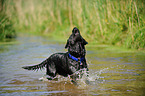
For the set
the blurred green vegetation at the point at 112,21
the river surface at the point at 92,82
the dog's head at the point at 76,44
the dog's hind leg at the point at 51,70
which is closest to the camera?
Answer: the river surface at the point at 92,82

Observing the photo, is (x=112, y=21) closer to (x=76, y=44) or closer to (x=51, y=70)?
(x=51, y=70)

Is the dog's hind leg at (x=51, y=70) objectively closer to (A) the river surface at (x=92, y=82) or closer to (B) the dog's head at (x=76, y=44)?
(A) the river surface at (x=92, y=82)

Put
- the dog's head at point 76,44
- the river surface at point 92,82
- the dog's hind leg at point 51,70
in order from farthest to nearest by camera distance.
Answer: the dog's hind leg at point 51,70 < the dog's head at point 76,44 < the river surface at point 92,82

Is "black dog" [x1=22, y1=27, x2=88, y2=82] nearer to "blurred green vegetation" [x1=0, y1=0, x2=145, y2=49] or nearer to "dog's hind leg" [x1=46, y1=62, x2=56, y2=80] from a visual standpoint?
"dog's hind leg" [x1=46, y1=62, x2=56, y2=80]

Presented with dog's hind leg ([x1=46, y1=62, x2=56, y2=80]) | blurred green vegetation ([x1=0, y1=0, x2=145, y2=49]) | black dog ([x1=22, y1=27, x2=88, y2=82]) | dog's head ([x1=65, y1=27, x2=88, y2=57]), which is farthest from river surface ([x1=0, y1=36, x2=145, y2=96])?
blurred green vegetation ([x1=0, y1=0, x2=145, y2=49])

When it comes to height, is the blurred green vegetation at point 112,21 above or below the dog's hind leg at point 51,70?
above

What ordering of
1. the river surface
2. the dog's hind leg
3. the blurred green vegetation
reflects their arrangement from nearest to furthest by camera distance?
the river surface
the dog's hind leg
the blurred green vegetation

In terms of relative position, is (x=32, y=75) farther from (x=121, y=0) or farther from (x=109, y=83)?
(x=121, y=0)

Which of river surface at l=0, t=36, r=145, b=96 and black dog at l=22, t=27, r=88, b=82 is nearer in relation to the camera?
river surface at l=0, t=36, r=145, b=96

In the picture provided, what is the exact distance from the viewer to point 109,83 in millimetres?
5051

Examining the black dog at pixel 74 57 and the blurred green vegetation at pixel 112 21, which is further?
the blurred green vegetation at pixel 112 21

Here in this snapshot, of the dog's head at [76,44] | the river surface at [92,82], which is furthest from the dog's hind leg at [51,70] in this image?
the dog's head at [76,44]

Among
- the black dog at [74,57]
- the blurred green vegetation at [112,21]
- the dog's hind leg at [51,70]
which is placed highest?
the blurred green vegetation at [112,21]

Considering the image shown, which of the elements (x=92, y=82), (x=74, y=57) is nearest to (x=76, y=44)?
(x=74, y=57)
